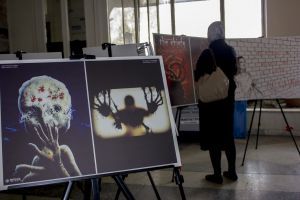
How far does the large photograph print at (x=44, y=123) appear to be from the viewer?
143 centimetres

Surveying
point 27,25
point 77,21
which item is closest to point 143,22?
point 77,21

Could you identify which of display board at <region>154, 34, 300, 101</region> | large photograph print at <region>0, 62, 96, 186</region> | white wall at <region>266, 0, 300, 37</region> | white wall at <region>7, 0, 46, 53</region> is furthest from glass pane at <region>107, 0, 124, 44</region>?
large photograph print at <region>0, 62, 96, 186</region>

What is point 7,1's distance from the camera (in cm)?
593

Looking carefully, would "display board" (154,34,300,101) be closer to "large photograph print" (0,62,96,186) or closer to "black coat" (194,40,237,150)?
"black coat" (194,40,237,150)

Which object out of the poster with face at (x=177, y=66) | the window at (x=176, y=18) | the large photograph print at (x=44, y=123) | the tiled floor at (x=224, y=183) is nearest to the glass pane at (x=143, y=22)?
the window at (x=176, y=18)

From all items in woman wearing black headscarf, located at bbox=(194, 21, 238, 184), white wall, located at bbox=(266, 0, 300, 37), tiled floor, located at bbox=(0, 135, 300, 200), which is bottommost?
tiled floor, located at bbox=(0, 135, 300, 200)

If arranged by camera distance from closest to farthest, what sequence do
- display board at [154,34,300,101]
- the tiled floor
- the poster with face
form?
the tiled floor < the poster with face < display board at [154,34,300,101]

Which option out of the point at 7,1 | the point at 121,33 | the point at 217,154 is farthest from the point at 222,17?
the point at 7,1

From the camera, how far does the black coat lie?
311 centimetres

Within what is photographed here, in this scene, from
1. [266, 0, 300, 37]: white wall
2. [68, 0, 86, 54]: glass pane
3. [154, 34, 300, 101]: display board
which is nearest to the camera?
[154, 34, 300, 101]: display board

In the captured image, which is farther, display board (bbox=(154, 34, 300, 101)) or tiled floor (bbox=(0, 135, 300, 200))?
display board (bbox=(154, 34, 300, 101))

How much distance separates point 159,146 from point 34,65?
640 millimetres

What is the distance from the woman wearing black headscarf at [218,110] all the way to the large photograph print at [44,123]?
1746mm

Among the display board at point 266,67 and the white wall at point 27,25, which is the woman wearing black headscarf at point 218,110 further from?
the white wall at point 27,25
